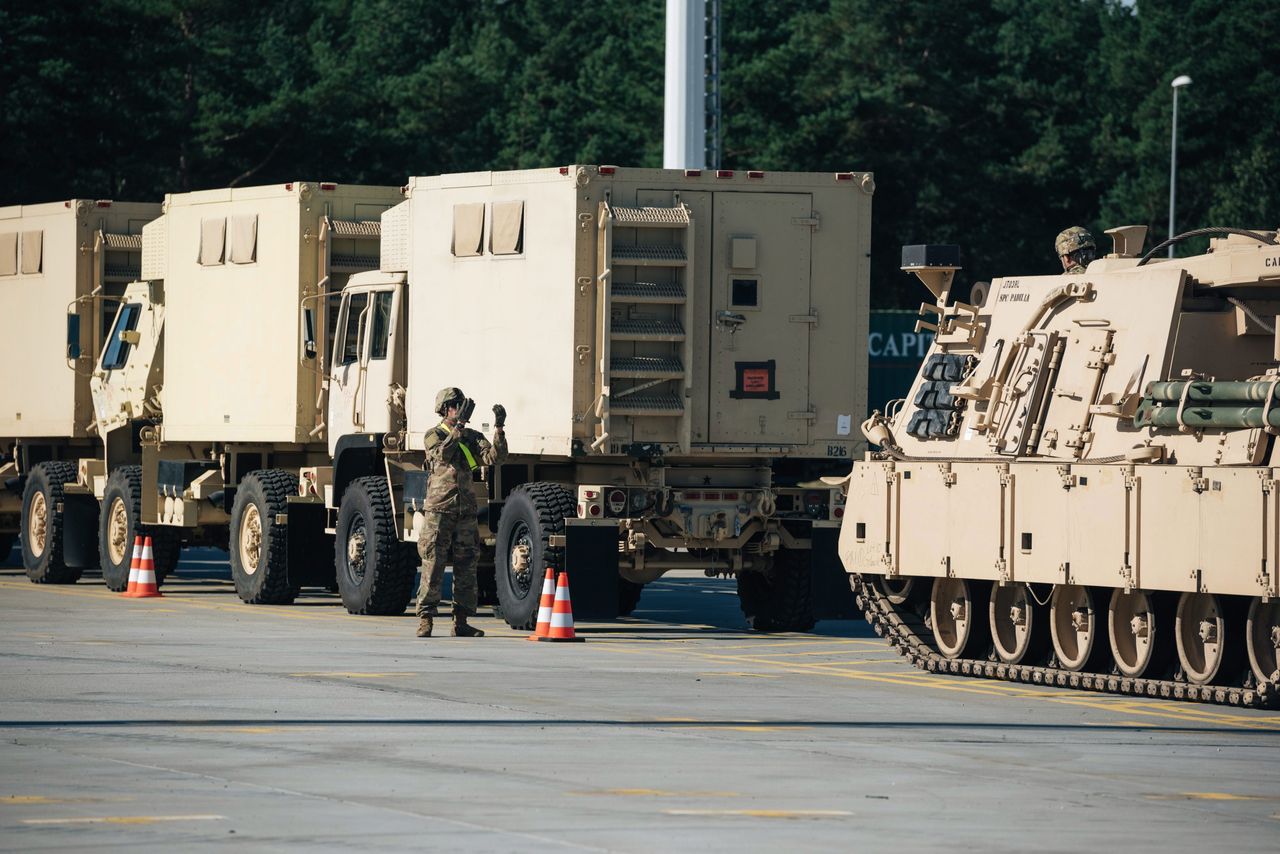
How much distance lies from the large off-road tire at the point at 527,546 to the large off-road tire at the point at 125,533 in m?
6.83

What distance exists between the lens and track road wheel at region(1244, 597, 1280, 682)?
17.0m

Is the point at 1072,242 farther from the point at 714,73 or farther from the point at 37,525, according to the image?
the point at 714,73

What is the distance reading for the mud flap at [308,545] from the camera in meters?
26.2

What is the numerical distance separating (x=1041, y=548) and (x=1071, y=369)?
5.47ft

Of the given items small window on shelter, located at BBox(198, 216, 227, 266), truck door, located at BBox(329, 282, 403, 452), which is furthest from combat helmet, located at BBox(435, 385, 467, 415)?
small window on shelter, located at BBox(198, 216, 227, 266)

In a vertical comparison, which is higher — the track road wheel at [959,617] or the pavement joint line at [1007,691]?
the track road wheel at [959,617]

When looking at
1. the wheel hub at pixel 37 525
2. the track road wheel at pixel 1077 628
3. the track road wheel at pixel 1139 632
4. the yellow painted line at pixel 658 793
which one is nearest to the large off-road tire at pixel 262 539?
the wheel hub at pixel 37 525

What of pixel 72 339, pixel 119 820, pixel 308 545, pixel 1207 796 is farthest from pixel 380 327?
pixel 119 820

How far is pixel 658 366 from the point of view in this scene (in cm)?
2262

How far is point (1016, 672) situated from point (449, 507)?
5210 millimetres

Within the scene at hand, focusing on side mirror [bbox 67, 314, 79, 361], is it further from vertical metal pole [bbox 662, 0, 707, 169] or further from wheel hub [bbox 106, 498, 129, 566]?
vertical metal pole [bbox 662, 0, 707, 169]

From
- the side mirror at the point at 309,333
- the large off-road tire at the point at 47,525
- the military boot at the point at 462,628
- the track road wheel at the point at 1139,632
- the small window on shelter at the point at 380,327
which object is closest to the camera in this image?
the track road wheel at the point at 1139,632

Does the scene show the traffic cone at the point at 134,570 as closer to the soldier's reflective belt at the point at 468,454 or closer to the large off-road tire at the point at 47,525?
the large off-road tire at the point at 47,525

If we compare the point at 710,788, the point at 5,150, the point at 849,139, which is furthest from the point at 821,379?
the point at 849,139
